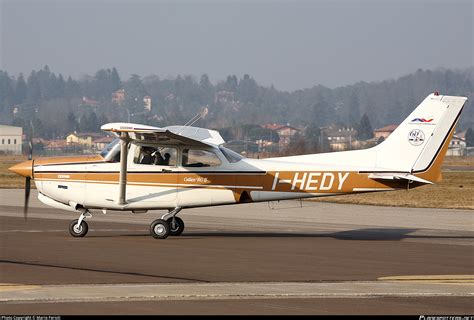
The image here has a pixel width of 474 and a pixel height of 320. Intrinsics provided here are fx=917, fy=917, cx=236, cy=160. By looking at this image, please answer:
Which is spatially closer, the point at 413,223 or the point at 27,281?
the point at 27,281

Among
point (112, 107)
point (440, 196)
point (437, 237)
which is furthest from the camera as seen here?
point (112, 107)

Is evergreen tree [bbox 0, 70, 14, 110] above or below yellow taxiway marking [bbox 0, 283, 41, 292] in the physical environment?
above

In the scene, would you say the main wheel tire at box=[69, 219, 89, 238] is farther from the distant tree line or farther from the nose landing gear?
the distant tree line

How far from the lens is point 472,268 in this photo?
1533cm

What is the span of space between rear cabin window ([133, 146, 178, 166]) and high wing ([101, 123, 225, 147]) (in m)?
0.28

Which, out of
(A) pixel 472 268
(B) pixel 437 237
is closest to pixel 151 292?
(A) pixel 472 268

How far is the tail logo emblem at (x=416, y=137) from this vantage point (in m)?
19.9

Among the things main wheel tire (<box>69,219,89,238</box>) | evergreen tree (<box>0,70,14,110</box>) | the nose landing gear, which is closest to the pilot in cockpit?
the nose landing gear

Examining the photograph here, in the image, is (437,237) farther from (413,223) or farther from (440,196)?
(440,196)

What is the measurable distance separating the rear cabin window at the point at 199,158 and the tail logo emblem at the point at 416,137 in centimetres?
420

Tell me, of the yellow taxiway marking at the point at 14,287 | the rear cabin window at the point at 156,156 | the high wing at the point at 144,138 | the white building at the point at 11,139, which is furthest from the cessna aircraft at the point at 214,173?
the white building at the point at 11,139

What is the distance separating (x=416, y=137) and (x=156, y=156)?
18.6ft

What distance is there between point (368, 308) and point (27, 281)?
491 cm

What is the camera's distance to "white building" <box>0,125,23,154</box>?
91312 millimetres
